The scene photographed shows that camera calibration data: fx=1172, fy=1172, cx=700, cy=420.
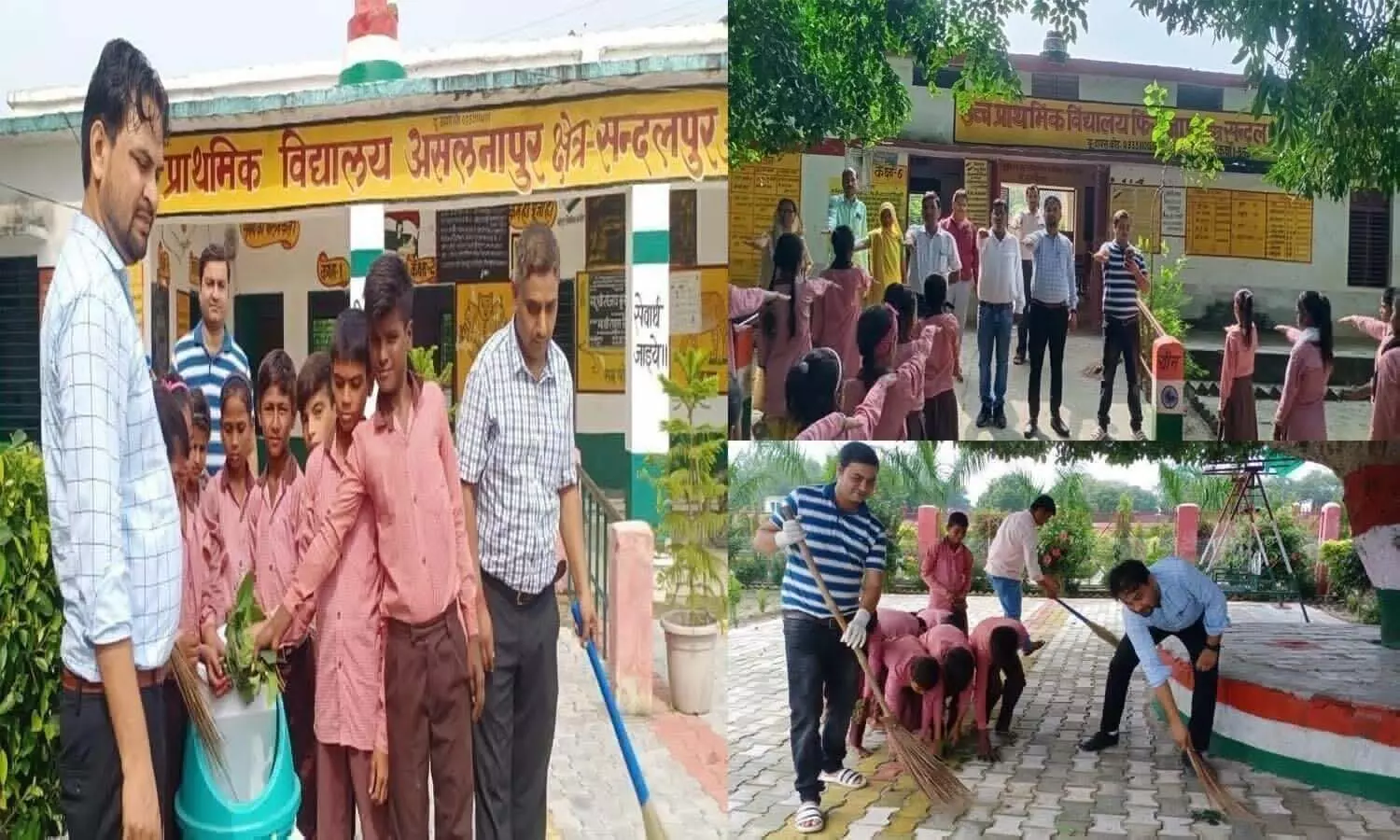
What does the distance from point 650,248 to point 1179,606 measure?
172 cm

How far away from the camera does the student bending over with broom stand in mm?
3070

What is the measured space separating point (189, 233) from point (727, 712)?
5.57ft

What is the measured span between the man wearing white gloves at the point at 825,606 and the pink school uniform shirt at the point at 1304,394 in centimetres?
98

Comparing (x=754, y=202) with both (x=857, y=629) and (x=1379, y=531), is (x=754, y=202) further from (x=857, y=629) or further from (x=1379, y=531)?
(x=1379, y=531)

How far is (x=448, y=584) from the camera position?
2.55 meters

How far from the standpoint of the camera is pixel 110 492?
231 centimetres

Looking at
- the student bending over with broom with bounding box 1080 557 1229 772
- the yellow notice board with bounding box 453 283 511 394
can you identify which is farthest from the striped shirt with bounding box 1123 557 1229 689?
the yellow notice board with bounding box 453 283 511 394

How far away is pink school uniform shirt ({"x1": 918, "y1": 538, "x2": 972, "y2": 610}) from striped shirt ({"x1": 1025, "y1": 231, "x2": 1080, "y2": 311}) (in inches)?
28.6

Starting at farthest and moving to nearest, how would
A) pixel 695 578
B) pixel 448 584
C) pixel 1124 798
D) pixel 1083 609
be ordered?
pixel 1083 609
pixel 1124 798
pixel 695 578
pixel 448 584

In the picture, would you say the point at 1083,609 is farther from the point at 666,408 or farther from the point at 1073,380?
the point at 666,408

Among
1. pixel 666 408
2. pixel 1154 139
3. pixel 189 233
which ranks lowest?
pixel 666 408

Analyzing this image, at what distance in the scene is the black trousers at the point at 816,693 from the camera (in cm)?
288

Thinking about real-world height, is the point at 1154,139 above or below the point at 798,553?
above

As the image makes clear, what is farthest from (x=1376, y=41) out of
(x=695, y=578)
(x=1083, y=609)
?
(x=695, y=578)
